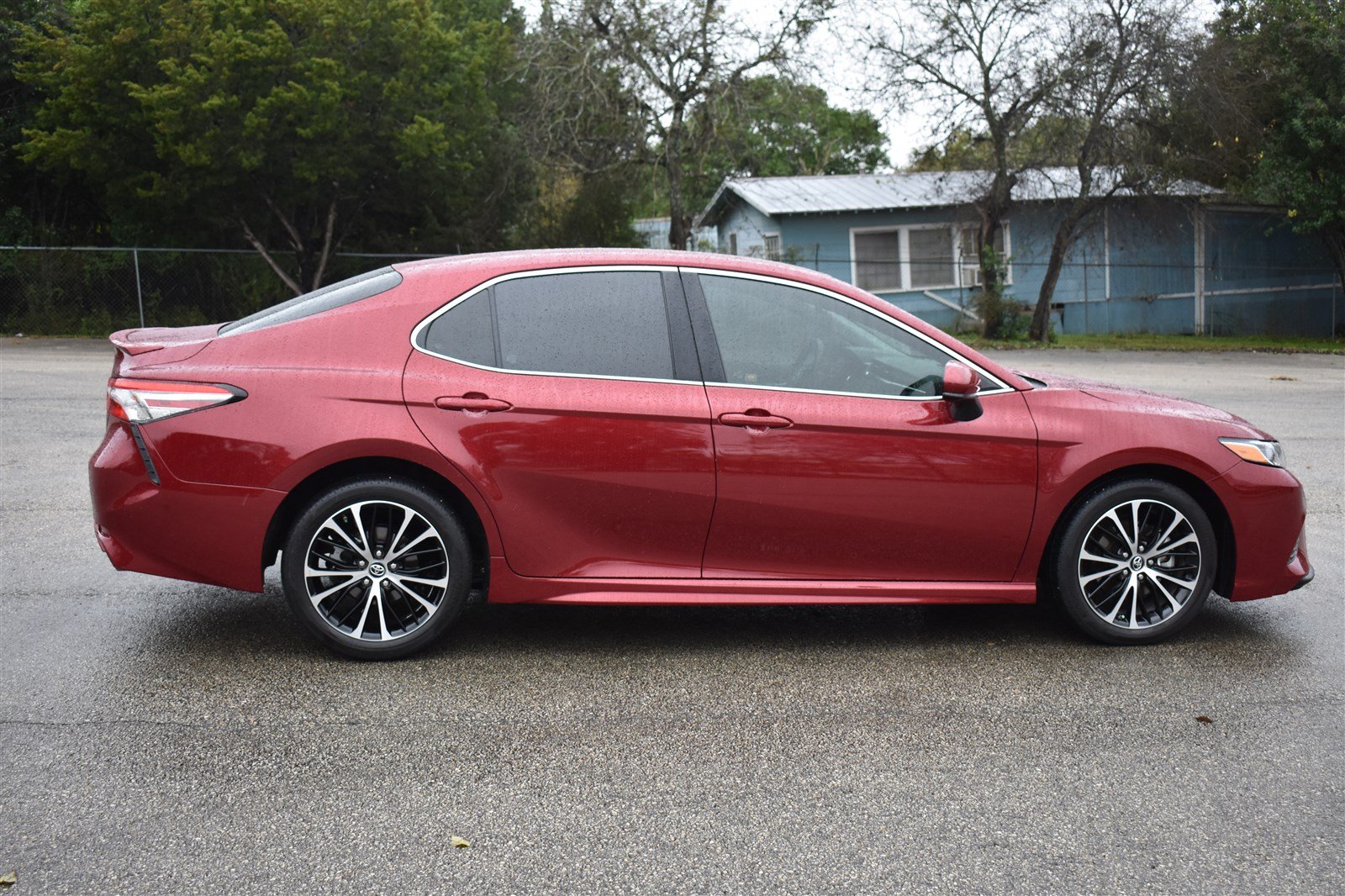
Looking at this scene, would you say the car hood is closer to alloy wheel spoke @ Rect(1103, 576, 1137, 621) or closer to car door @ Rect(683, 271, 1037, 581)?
car door @ Rect(683, 271, 1037, 581)

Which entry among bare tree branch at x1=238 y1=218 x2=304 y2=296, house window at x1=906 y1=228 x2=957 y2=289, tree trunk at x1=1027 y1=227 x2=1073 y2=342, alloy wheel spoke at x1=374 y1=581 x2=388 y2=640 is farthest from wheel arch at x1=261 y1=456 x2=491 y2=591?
house window at x1=906 y1=228 x2=957 y2=289

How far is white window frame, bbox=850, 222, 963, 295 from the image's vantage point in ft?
109

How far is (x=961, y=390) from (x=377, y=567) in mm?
2448

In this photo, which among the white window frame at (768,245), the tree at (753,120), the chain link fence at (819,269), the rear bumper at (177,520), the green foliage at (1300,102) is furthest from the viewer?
the white window frame at (768,245)

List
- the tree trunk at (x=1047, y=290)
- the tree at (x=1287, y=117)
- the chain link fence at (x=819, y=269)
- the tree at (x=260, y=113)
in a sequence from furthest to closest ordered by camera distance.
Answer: the tree trunk at (x=1047, y=290)
the tree at (x=1287, y=117)
the tree at (x=260, y=113)
the chain link fence at (x=819, y=269)

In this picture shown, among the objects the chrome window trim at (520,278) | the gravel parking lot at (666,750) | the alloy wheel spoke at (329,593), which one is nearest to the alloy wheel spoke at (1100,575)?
the gravel parking lot at (666,750)

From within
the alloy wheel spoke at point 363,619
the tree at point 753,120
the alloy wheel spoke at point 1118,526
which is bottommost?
the alloy wheel spoke at point 363,619

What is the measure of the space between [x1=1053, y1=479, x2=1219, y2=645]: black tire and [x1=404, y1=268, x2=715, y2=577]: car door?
63.0 inches

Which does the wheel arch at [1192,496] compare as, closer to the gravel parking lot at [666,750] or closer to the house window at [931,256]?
the gravel parking lot at [666,750]

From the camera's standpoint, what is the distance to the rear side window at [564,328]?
5.20 meters

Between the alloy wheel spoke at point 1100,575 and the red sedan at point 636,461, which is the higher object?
the red sedan at point 636,461

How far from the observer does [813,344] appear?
17.6 feet

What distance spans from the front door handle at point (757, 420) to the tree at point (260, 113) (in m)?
21.9

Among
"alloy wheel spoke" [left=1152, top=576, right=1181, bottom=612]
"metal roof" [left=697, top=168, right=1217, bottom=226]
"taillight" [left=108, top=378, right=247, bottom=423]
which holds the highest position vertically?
"metal roof" [left=697, top=168, right=1217, bottom=226]
